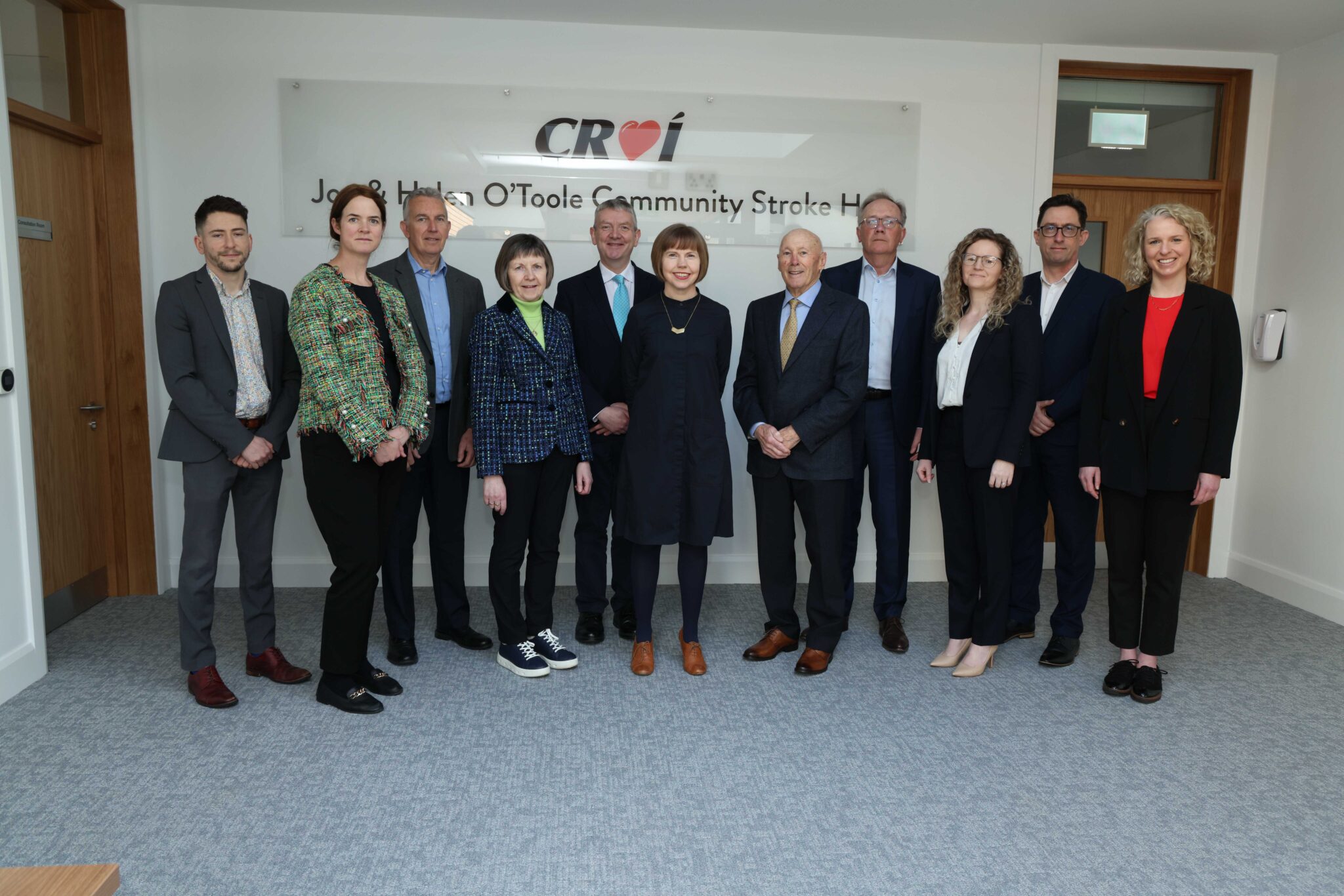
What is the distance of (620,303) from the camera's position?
11.7ft

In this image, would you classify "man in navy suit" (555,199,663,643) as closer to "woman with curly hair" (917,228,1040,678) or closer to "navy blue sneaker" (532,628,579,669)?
"navy blue sneaker" (532,628,579,669)

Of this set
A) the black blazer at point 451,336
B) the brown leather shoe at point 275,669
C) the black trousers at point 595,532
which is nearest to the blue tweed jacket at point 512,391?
the black blazer at point 451,336

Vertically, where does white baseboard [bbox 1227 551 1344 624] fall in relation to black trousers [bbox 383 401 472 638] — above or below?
below

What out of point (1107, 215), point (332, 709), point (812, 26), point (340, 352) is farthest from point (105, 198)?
point (1107, 215)

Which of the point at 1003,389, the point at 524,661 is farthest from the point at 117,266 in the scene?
the point at 1003,389

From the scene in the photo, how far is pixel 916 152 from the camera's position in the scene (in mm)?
4488

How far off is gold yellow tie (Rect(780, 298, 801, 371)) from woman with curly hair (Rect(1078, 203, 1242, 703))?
3.36 feet

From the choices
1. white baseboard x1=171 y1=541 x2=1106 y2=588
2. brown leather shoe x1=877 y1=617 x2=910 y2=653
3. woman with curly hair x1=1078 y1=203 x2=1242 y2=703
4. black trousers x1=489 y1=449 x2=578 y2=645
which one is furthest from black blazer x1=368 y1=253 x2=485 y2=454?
woman with curly hair x1=1078 y1=203 x2=1242 y2=703

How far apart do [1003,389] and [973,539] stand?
1.86 feet

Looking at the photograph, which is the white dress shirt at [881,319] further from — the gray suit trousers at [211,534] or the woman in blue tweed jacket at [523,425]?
the gray suit trousers at [211,534]

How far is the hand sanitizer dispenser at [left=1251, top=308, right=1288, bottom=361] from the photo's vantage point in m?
4.45

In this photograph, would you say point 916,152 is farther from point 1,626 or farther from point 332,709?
point 1,626

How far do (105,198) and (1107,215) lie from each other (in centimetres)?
480

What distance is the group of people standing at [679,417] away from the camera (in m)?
2.83
